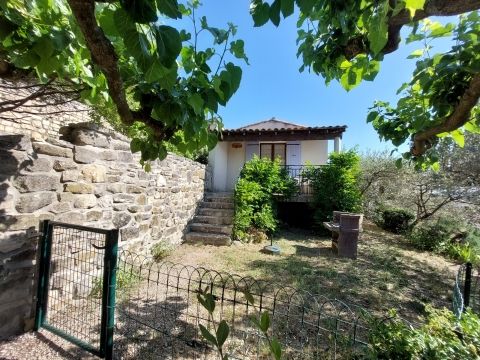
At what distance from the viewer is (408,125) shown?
137 inches

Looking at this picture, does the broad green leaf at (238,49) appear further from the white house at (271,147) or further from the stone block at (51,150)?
the white house at (271,147)

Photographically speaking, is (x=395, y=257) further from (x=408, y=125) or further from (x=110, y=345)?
(x=110, y=345)

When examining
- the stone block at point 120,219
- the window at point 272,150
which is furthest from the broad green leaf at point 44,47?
the window at point 272,150

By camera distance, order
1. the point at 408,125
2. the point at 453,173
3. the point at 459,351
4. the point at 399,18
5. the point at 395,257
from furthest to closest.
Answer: the point at 453,173, the point at 395,257, the point at 408,125, the point at 399,18, the point at 459,351

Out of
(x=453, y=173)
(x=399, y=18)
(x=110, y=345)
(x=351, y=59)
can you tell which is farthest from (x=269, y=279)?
(x=453, y=173)

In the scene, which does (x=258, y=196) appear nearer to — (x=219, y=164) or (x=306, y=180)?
(x=306, y=180)

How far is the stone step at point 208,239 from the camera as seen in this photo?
7086 mm

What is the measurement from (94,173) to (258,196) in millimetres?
5687

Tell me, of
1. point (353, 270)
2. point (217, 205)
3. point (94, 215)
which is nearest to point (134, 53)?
point (94, 215)

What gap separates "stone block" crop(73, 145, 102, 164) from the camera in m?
3.14

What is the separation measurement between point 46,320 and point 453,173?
446 inches

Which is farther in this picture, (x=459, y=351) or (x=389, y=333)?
(x=389, y=333)

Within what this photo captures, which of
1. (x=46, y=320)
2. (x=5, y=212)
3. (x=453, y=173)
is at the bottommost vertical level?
(x=46, y=320)

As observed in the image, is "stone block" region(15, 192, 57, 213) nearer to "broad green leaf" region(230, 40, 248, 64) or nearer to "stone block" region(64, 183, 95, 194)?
"stone block" region(64, 183, 95, 194)
